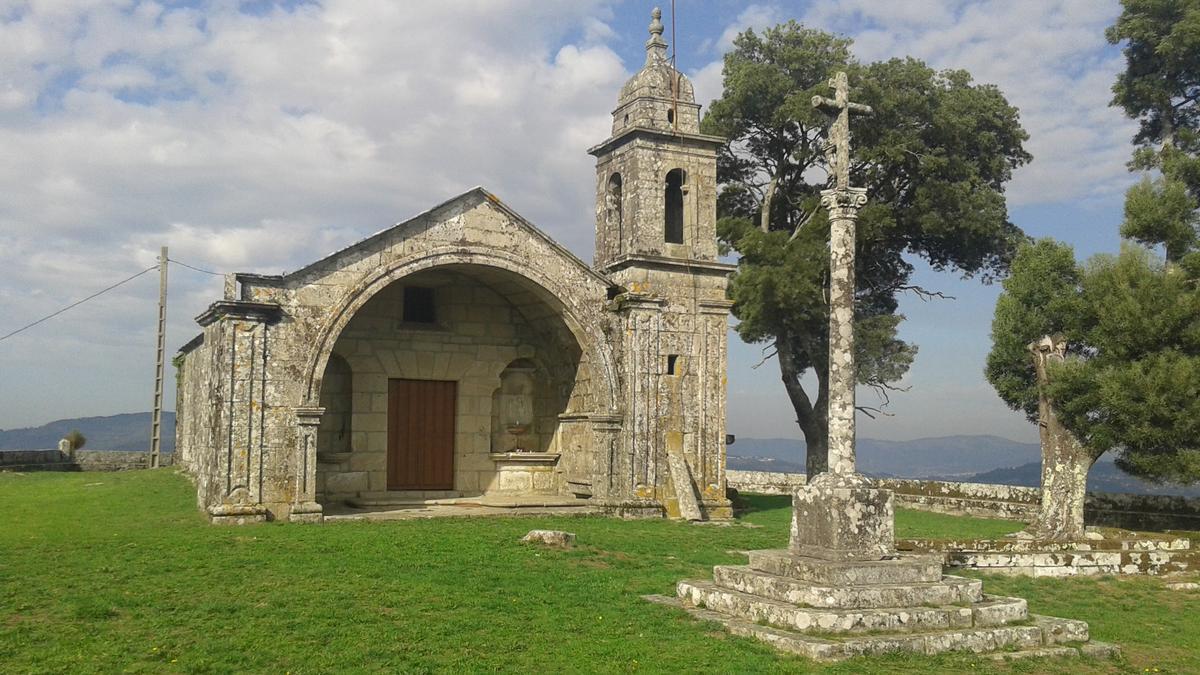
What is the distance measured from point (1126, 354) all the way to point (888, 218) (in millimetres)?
10919

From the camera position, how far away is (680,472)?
19.3 meters

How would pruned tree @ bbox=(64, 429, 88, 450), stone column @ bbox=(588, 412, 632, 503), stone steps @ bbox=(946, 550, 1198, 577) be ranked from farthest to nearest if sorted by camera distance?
pruned tree @ bbox=(64, 429, 88, 450)
stone column @ bbox=(588, 412, 632, 503)
stone steps @ bbox=(946, 550, 1198, 577)

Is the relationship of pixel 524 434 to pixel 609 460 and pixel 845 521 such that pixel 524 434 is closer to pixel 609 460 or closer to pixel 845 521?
pixel 609 460

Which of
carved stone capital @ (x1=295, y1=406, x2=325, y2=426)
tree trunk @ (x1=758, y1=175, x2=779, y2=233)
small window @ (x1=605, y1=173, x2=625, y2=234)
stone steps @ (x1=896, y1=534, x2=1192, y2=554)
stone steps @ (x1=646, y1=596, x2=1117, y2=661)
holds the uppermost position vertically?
tree trunk @ (x1=758, y1=175, x2=779, y2=233)

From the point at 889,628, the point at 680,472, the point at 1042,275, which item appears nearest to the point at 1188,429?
the point at 1042,275

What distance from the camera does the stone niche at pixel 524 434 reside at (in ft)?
69.8

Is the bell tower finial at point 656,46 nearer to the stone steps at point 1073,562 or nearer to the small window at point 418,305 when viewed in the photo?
the small window at point 418,305

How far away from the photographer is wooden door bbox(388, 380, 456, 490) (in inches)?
814

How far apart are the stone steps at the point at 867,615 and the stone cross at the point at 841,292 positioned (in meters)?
1.47

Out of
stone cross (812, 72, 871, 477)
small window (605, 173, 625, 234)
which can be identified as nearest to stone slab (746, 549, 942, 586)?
stone cross (812, 72, 871, 477)

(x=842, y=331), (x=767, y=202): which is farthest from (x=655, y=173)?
(x=767, y=202)

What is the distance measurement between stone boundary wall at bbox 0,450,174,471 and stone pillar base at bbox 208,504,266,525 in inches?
667

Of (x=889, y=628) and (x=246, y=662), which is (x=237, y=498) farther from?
(x=889, y=628)

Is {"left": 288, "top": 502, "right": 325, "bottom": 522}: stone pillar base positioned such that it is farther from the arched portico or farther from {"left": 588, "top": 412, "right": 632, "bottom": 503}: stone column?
{"left": 588, "top": 412, "right": 632, "bottom": 503}: stone column
